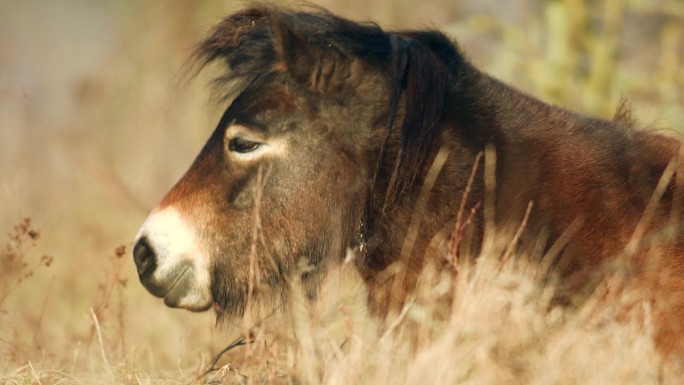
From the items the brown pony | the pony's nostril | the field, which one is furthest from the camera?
the pony's nostril

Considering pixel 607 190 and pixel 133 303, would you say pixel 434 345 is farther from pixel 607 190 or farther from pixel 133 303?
pixel 133 303

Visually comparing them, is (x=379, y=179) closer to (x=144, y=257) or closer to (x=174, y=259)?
(x=174, y=259)

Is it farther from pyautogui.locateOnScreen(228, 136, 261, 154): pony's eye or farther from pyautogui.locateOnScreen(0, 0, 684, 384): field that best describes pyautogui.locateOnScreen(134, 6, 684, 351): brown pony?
pyautogui.locateOnScreen(0, 0, 684, 384): field

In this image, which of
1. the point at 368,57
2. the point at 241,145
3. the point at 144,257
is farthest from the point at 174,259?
the point at 368,57

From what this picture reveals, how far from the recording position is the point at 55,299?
329 inches

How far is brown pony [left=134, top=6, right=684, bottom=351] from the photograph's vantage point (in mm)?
3494

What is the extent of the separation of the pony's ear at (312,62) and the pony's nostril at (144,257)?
2.82 ft

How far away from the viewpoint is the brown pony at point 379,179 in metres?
3.49

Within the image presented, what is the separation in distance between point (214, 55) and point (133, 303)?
4557mm

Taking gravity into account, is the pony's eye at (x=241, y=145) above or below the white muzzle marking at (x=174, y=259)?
above

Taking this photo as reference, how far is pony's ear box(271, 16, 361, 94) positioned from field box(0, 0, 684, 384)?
499 mm

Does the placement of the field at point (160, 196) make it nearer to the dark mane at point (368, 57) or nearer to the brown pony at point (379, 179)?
the brown pony at point (379, 179)

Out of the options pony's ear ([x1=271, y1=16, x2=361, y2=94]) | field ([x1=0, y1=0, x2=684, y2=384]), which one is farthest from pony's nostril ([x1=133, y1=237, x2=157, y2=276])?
pony's ear ([x1=271, y1=16, x2=361, y2=94])

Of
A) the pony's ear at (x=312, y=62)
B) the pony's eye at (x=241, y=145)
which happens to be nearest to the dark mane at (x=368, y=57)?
the pony's ear at (x=312, y=62)
